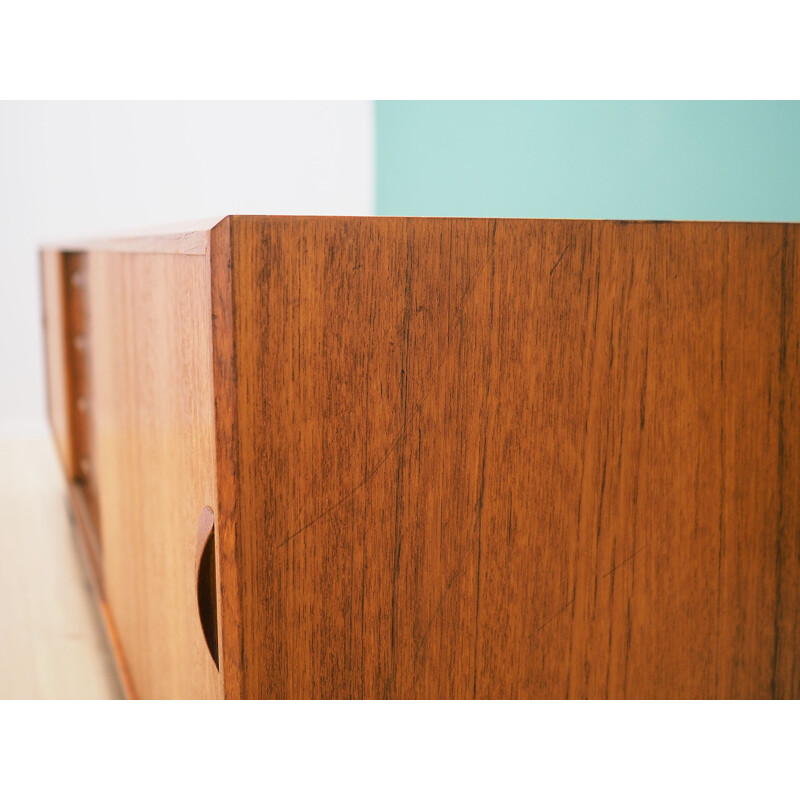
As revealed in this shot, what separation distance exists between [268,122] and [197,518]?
3.26 metres

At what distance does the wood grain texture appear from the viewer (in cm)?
67

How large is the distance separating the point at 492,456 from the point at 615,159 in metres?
0.91

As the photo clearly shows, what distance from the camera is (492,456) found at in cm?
71

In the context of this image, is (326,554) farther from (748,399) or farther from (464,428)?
(748,399)

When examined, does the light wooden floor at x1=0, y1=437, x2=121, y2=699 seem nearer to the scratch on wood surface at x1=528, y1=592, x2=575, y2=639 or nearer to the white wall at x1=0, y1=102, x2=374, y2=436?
the scratch on wood surface at x1=528, y1=592, x2=575, y2=639

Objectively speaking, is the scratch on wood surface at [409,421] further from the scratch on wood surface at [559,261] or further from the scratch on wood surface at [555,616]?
the scratch on wood surface at [555,616]

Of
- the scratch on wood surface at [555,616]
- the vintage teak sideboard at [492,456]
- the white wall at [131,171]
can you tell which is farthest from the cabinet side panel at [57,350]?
the scratch on wood surface at [555,616]

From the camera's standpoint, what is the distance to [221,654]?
2.30 feet

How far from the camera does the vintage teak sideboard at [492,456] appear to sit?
67cm

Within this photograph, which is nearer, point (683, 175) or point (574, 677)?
point (574, 677)

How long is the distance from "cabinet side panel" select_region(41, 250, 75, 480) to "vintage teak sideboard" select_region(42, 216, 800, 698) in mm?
1694

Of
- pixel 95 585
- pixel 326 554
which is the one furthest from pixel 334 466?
pixel 95 585

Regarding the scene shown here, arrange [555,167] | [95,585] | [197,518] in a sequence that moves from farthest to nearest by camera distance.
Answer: [95,585]
[555,167]
[197,518]

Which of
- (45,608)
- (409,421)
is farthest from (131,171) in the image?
(409,421)
